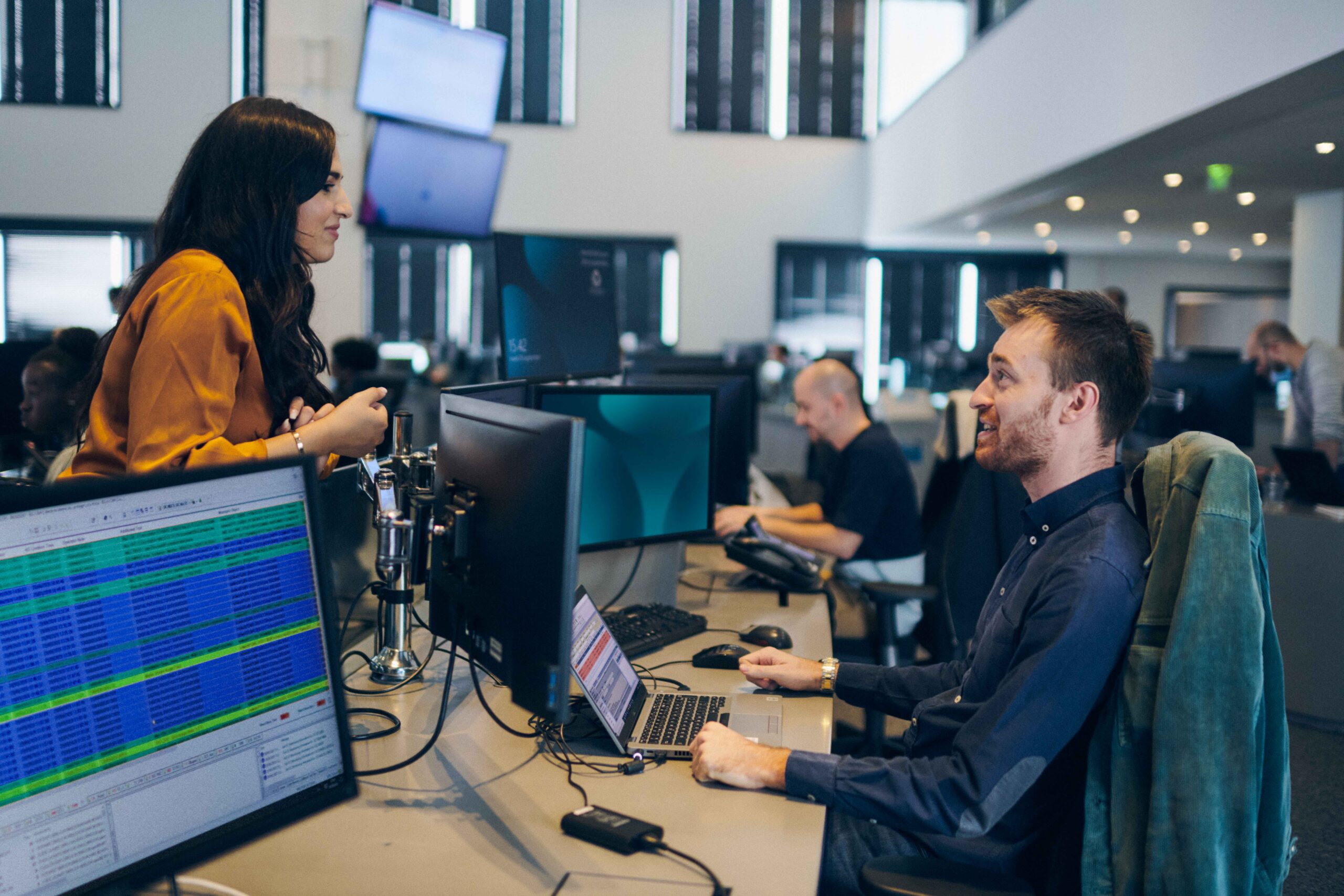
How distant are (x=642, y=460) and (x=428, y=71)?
4.47 meters

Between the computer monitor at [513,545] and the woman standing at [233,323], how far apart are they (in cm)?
30

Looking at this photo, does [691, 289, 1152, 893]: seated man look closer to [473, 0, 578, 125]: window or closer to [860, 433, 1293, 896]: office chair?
[860, 433, 1293, 896]: office chair

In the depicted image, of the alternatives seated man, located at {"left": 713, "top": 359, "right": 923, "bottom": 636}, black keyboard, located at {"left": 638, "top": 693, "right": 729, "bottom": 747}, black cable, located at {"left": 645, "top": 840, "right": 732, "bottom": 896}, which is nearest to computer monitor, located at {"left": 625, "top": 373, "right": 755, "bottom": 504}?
seated man, located at {"left": 713, "top": 359, "right": 923, "bottom": 636}

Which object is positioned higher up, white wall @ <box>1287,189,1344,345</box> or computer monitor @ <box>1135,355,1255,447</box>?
white wall @ <box>1287,189,1344,345</box>

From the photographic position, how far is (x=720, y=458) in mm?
3178

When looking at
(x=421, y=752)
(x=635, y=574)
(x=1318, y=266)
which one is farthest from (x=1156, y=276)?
(x=421, y=752)

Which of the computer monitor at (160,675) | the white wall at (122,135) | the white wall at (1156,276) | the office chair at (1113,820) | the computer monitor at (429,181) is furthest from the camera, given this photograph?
the white wall at (1156,276)

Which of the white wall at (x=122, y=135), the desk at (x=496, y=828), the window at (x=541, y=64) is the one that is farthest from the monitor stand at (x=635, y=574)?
the white wall at (x=122, y=135)

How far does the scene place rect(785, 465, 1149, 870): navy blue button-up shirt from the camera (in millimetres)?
1237

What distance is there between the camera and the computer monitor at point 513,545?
1.05m

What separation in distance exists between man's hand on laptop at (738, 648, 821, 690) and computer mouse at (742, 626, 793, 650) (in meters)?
0.23

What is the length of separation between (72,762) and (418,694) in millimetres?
809

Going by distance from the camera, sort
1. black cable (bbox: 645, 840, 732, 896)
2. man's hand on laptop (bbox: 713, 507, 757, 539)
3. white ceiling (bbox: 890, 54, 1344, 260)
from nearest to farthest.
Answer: black cable (bbox: 645, 840, 732, 896)
man's hand on laptop (bbox: 713, 507, 757, 539)
white ceiling (bbox: 890, 54, 1344, 260)

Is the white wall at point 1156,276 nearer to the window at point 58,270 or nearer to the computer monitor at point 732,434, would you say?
the computer monitor at point 732,434
